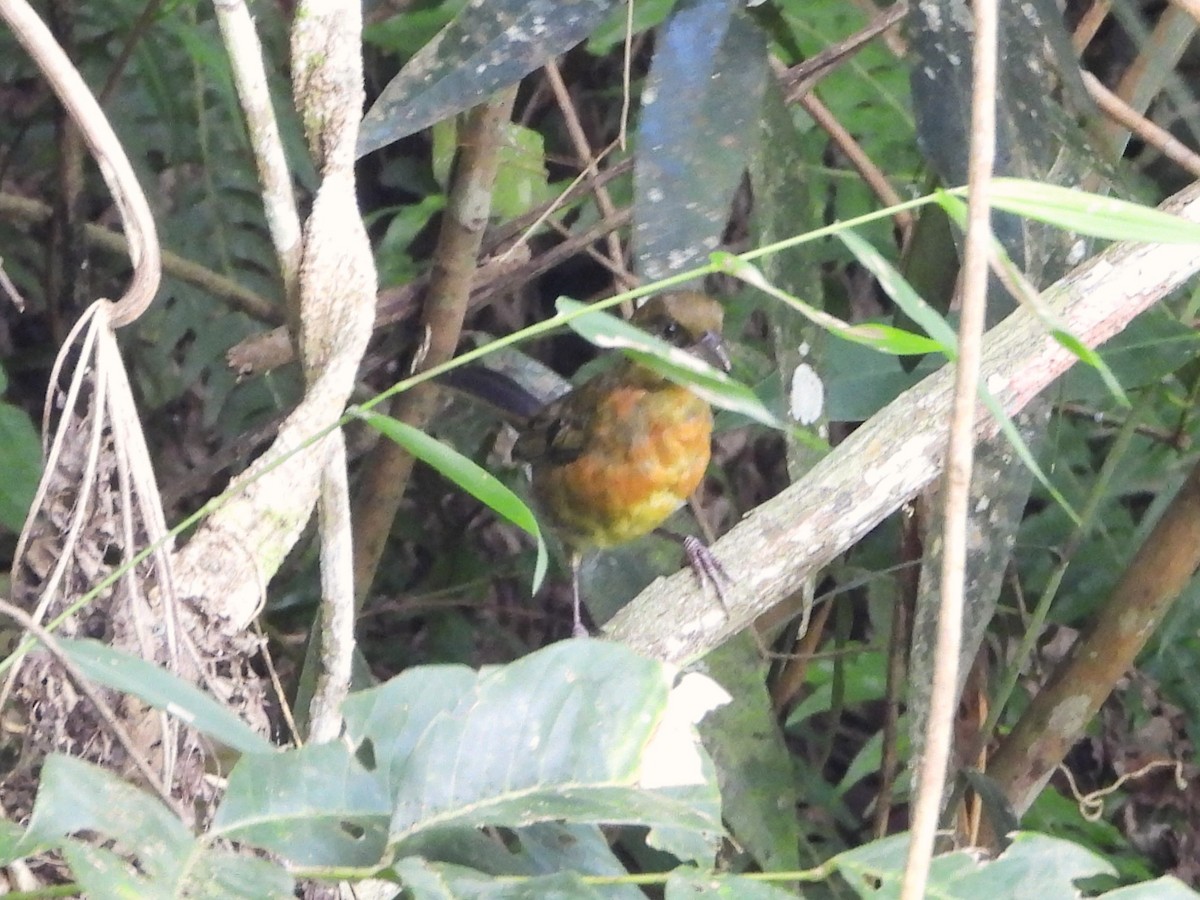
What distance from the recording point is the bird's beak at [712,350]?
1.85 meters

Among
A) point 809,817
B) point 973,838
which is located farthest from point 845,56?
point 809,817

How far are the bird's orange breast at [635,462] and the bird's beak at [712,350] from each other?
137 millimetres

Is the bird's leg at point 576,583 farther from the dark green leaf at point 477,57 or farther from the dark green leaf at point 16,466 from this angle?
the dark green leaf at point 477,57

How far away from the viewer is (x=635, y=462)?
205cm

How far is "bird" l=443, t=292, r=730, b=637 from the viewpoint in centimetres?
193

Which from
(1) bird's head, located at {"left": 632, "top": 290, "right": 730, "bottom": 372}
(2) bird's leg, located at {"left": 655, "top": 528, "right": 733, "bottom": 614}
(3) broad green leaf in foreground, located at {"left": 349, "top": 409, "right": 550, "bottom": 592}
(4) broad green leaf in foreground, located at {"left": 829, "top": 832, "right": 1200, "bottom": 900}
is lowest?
(4) broad green leaf in foreground, located at {"left": 829, "top": 832, "right": 1200, "bottom": 900}

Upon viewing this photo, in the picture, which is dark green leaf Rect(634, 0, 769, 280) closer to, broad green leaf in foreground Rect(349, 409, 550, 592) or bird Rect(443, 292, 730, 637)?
broad green leaf in foreground Rect(349, 409, 550, 592)

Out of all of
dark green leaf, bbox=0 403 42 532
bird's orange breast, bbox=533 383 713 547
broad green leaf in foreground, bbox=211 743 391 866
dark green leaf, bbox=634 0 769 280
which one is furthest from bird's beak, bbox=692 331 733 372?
broad green leaf in foreground, bbox=211 743 391 866

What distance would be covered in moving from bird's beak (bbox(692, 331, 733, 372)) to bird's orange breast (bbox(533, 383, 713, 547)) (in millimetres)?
137

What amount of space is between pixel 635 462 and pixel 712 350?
28 centimetres

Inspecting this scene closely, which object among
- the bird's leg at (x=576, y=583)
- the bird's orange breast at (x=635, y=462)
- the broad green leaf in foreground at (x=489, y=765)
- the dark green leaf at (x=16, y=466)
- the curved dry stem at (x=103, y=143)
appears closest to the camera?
the broad green leaf in foreground at (x=489, y=765)

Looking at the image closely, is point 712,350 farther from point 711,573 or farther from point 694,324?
point 711,573

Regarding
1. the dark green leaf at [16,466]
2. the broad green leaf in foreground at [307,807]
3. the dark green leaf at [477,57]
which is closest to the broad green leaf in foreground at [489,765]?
the broad green leaf in foreground at [307,807]

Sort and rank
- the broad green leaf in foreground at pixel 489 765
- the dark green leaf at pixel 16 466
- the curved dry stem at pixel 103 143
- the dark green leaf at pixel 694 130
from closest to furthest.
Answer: the broad green leaf in foreground at pixel 489 765
the curved dry stem at pixel 103 143
the dark green leaf at pixel 694 130
the dark green leaf at pixel 16 466
